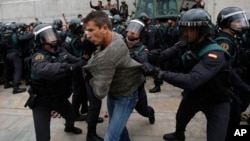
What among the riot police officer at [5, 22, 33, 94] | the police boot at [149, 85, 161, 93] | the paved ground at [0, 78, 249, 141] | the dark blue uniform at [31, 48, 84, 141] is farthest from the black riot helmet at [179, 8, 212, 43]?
the riot police officer at [5, 22, 33, 94]

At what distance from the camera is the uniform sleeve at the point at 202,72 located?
259cm

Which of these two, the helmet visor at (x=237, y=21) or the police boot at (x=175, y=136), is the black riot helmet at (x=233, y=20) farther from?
the police boot at (x=175, y=136)

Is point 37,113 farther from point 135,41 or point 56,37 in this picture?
point 135,41

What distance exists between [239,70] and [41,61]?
249cm

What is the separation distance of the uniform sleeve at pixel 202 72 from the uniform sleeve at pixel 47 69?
1175mm

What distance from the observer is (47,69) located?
9.86ft

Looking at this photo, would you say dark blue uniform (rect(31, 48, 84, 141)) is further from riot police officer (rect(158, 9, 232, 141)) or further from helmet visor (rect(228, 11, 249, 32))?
helmet visor (rect(228, 11, 249, 32))

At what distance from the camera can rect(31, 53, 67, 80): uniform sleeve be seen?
3014 millimetres

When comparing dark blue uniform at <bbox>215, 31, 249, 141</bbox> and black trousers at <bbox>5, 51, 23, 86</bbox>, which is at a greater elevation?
dark blue uniform at <bbox>215, 31, 249, 141</bbox>

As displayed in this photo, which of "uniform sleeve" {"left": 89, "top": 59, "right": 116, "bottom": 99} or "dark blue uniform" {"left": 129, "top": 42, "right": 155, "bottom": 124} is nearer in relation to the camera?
"uniform sleeve" {"left": 89, "top": 59, "right": 116, "bottom": 99}

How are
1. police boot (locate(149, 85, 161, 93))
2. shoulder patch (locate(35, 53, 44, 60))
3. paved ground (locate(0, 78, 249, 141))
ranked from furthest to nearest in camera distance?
police boot (locate(149, 85, 161, 93)) → paved ground (locate(0, 78, 249, 141)) → shoulder patch (locate(35, 53, 44, 60))

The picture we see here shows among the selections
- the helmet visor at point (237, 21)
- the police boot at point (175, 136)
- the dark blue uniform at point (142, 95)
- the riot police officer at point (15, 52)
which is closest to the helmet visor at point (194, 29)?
the dark blue uniform at point (142, 95)

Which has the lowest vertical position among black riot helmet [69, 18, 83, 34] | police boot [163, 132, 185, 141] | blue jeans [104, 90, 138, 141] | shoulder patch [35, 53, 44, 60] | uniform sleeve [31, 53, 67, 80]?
police boot [163, 132, 185, 141]

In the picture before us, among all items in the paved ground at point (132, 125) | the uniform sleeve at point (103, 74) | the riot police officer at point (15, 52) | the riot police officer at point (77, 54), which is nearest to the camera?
the uniform sleeve at point (103, 74)
